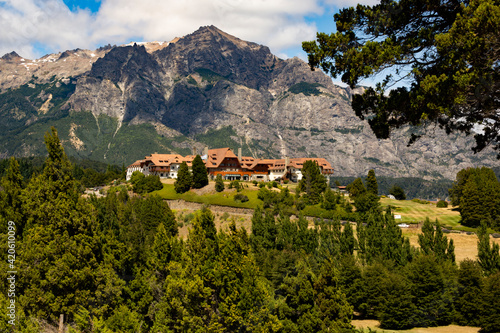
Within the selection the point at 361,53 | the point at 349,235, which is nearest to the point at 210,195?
the point at 349,235

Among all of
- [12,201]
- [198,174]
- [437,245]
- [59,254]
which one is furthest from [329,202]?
[59,254]

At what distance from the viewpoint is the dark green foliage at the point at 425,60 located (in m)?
13.4

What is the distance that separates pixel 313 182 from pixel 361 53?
73086 mm

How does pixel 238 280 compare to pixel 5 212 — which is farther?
pixel 5 212

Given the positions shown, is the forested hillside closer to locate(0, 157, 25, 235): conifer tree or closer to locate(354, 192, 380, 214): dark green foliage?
locate(0, 157, 25, 235): conifer tree

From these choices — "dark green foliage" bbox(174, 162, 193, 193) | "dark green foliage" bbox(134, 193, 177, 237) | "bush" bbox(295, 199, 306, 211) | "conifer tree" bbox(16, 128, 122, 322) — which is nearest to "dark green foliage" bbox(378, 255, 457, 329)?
"conifer tree" bbox(16, 128, 122, 322)

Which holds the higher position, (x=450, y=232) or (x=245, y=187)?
(x=245, y=187)

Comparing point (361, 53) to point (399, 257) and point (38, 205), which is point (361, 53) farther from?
point (399, 257)

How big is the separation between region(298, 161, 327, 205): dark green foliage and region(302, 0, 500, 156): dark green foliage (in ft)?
219

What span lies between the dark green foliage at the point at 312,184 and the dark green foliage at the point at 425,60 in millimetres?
66798

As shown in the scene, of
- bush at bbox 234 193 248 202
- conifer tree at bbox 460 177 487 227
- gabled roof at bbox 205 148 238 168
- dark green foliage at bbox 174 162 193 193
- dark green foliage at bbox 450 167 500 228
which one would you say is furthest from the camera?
gabled roof at bbox 205 148 238 168

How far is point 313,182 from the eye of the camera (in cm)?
8812

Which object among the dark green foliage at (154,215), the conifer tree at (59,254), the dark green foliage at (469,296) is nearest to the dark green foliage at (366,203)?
the dark green foliage at (154,215)

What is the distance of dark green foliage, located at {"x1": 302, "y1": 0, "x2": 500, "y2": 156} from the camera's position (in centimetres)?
1339
